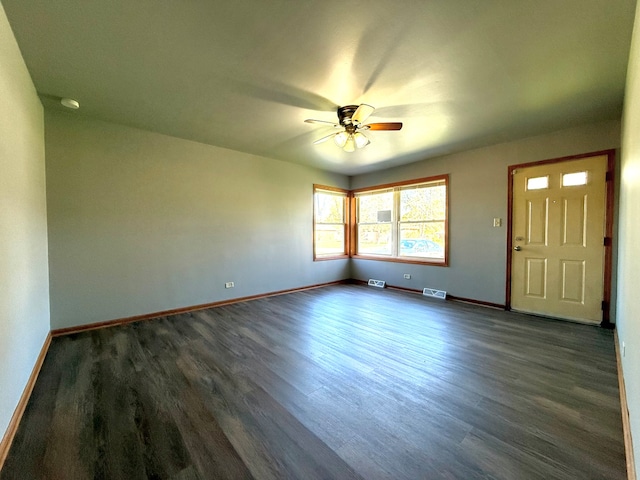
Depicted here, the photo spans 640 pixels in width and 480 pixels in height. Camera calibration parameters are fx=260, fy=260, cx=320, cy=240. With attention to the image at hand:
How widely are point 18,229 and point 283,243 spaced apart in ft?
11.4

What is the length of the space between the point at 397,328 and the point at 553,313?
2.27 meters

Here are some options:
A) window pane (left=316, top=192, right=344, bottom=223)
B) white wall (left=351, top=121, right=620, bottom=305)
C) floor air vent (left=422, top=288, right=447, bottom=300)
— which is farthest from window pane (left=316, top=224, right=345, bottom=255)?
floor air vent (left=422, top=288, right=447, bottom=300)

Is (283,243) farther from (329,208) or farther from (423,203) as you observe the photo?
(423,203)

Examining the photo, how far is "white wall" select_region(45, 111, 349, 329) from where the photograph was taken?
3012 mm

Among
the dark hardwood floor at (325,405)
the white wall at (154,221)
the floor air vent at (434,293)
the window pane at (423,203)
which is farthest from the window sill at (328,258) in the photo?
the dark hardwood floor at (325,405)

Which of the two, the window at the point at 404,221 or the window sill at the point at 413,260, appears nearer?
the window sill at the point at 413,260

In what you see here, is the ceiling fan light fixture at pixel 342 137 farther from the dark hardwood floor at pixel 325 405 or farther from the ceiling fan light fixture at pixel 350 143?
the dark hardwood floor at pixel 325 405

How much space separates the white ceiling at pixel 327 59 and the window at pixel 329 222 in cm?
248

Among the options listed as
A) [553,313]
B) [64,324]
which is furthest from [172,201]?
[553,313]

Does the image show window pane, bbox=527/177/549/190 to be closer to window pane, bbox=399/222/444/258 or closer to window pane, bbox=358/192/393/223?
window pane, bbox=399/222/444/258

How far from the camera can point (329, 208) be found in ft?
19.4

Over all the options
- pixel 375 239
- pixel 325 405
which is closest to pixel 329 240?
pixel 375 239

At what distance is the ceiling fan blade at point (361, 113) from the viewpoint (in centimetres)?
242

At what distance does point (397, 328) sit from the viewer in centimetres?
318
